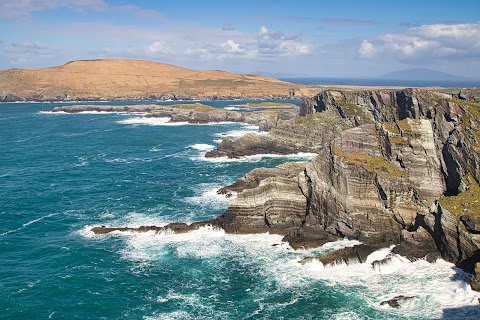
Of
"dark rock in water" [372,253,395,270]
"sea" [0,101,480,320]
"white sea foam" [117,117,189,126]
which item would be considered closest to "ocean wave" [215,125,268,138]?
"white sea foam" [117,117,189,126]

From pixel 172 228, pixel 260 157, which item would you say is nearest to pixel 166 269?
pixel 172 228

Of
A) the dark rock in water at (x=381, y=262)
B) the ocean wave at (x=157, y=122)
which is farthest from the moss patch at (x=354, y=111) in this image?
the ocean wave at (x=157, y=122)

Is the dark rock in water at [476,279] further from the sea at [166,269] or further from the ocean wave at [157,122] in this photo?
the ocean wave at [157,122]

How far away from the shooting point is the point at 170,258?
5084cm

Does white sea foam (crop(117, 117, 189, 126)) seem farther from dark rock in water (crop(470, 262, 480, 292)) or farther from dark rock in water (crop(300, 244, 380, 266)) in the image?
dark rock in water (crop(470, 262, 480, 292))

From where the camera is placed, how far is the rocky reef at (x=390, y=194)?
46.6 m

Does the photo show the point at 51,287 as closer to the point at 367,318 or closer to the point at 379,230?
the point at 367,318

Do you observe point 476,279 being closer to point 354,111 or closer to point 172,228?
point 172,228

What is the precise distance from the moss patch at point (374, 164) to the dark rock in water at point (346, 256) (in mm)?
8998

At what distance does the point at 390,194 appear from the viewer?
167 feet

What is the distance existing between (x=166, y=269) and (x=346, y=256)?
1914 cm

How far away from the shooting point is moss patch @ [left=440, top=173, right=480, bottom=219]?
4425cm

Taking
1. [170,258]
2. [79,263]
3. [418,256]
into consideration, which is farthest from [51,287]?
[418,256]

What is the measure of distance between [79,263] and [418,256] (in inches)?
1438
